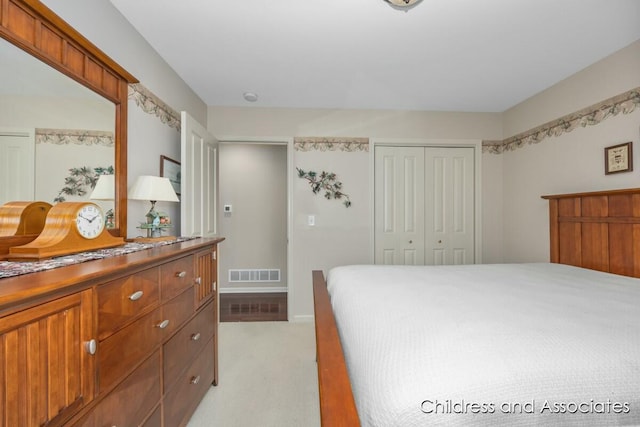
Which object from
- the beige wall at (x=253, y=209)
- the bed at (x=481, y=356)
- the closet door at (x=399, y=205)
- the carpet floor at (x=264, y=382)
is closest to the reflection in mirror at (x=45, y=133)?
the bed at (x=481, y=356)

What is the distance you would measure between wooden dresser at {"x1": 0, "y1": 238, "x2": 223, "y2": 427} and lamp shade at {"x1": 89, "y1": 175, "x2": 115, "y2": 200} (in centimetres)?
51

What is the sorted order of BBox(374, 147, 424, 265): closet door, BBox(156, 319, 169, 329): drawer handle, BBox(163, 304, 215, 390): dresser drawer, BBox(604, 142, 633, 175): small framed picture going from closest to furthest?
BBox(156, 319, 169, 329): drawer handle
BBox(163, 304, 215, 390): dresser drawer
BBox(604, 142, 633, 175): small framed picture
BBox(374, 147, 424, 265): closet door

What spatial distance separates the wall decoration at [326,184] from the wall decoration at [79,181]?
205cm

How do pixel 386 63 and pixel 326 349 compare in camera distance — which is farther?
pixel 386 63

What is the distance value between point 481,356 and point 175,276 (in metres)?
1.33

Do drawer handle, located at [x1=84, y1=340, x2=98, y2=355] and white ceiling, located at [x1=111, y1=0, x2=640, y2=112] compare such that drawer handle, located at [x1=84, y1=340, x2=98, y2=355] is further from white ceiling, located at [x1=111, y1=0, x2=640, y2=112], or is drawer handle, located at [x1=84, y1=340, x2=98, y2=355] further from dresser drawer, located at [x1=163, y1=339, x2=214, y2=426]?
white ceiling, located at [x1=111, y1=0, x2=640, y2=112]

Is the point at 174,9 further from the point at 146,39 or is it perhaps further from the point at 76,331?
the point at 76,331

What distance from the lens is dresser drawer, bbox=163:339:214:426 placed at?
1.41m

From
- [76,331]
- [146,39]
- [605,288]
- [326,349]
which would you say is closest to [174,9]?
[146,39]

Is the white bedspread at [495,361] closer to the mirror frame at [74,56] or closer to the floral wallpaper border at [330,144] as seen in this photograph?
the mirror frame at [74,56]

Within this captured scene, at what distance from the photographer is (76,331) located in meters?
0.81

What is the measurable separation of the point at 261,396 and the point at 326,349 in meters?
1.26

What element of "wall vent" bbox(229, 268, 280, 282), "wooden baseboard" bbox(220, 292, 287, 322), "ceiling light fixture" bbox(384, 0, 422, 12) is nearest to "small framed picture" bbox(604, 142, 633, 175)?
"ceiling light fixture" bbox(384, 0, 422, 12)

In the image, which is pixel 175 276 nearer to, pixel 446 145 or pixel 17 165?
pixel 17 165
